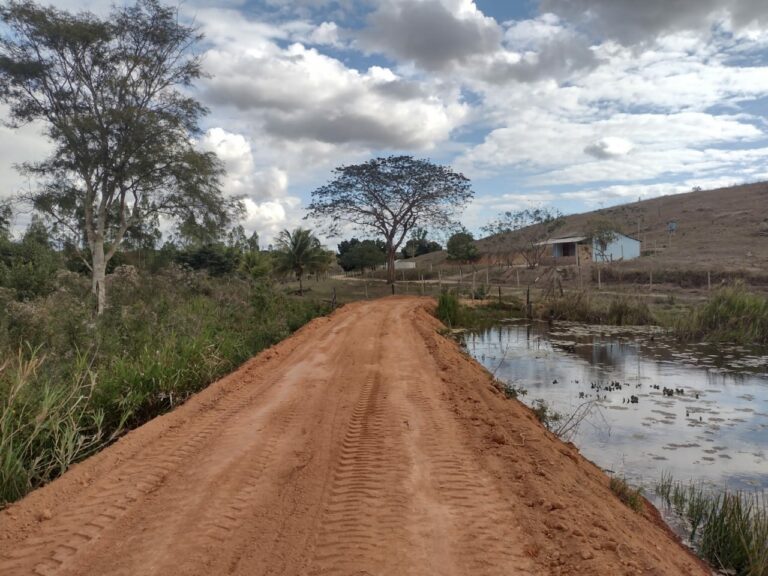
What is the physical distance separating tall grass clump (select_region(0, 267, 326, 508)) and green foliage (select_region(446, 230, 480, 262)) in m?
47.2

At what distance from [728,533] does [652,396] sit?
668 cm

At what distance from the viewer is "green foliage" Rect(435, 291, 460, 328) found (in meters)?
23.4

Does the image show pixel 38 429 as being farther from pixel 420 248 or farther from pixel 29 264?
pixel 420 248

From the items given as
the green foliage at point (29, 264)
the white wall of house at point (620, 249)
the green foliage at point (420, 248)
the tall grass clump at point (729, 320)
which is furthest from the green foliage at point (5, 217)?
the green foliage at point (420, 248)

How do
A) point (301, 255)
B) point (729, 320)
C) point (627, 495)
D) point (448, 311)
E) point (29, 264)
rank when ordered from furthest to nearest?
point (301, 255), point (448, 311), point (729, 320), point (29, 264), point (627, 495)

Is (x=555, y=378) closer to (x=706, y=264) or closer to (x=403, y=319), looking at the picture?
(x=403, y=319)

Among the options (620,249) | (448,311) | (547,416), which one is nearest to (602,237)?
(620,249)

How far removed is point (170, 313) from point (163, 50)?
1474cm

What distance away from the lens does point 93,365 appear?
7773mm

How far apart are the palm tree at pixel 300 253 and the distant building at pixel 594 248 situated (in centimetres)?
2285

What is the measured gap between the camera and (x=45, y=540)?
378 cm

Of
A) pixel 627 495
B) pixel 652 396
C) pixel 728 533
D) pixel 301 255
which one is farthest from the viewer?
pixel 301 255

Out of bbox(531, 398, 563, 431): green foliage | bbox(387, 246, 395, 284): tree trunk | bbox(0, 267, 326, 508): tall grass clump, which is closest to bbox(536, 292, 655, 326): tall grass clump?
bbox(387, 246, 395, 284): tree trunk

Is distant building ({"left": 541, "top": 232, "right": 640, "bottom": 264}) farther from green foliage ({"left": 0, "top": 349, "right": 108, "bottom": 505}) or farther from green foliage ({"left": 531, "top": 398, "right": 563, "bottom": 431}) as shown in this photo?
green foliage ({"left": 0, "top": 349, "right": 108, "bottom": 505})
